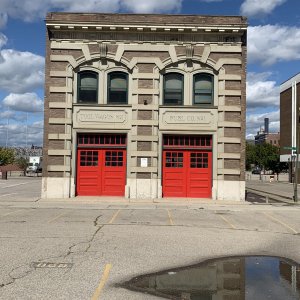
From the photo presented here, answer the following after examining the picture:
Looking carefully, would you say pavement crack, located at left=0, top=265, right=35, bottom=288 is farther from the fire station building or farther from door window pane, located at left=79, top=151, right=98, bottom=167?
door window pane, located at left=79, top=151, right=98, bottom=167

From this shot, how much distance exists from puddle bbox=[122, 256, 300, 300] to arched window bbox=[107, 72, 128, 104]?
16266mm

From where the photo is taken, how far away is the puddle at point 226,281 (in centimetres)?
659

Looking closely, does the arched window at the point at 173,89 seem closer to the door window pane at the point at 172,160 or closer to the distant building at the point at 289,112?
the door window pane at the point at 172,160

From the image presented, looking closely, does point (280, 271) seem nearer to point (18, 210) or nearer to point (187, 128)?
point (18, 210)

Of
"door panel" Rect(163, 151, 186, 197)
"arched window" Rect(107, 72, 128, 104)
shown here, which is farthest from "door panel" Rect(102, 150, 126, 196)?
"arched window" Rect(107, 72, 128, 104)

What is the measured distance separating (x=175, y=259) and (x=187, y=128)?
50.5 ft

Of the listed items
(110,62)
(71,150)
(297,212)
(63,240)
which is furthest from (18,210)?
(297,212)

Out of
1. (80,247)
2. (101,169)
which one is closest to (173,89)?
(101,169)

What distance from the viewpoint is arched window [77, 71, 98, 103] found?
2413cm

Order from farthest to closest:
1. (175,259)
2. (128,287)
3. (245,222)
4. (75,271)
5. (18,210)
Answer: (18,210) < (245,222) < (175,259) < (75,271) < (128,287)

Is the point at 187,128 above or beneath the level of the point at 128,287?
above

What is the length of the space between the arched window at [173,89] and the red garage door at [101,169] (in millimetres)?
3387

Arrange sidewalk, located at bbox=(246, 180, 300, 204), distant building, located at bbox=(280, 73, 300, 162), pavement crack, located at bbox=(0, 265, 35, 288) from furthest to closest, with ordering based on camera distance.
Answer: distant building, located at bbox=(280, 73, 300, 162), sidewalk, located at bbox=(246, 180, 300, 204), pavement crack, located at bbox=(0, 265, 35, 288)

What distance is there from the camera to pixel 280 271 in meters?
8.12
